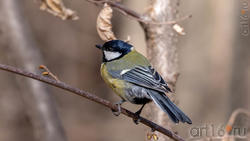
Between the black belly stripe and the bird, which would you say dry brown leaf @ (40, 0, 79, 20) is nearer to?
the bird

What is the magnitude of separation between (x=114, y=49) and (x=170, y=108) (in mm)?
883


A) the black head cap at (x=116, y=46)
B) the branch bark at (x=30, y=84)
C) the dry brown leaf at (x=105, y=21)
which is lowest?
the branch bark at (x=30, y=84)

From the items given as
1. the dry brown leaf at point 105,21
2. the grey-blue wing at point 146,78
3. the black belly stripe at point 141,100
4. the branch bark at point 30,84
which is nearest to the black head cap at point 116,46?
the dry brown leaf at point 105,21

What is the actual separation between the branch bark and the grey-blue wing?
1.22 m

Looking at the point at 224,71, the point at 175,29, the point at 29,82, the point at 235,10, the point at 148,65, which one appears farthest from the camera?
the point at 224,71

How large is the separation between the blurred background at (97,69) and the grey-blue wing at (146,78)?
2.71 m

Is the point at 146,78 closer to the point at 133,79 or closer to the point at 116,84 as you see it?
the point at 133,79

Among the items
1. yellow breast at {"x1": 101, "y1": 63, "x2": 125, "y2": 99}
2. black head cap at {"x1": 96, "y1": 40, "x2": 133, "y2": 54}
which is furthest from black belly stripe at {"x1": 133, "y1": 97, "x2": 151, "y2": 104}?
black head cap at {"x1": 96, "y1": 40, "x2": 133, "y2": 54}

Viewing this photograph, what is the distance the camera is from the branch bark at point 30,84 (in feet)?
12.8

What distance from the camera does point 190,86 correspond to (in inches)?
272

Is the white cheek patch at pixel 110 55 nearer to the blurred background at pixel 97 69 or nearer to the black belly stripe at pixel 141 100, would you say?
the black belly stripe at pixel 141 100

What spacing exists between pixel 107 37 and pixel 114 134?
4233 millimetres

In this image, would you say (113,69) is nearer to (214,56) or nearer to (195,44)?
(214,56)

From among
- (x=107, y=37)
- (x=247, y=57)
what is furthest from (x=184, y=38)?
(x=107, y=37)
